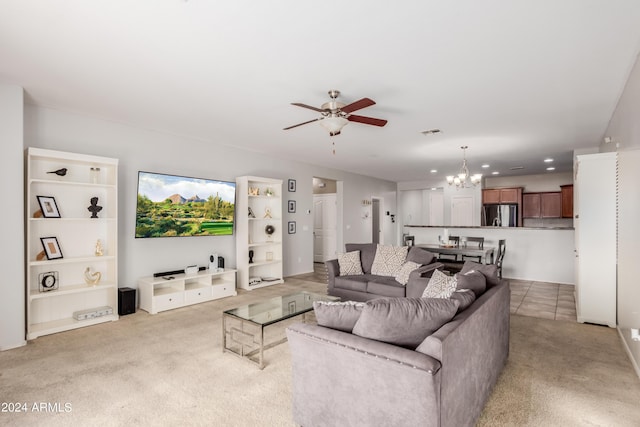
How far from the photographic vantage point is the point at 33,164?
12.6 ft

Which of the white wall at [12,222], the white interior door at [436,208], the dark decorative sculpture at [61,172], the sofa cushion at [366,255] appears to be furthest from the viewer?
the white interior door at [436,208]

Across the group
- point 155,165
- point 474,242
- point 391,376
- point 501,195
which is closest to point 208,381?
point 391,376

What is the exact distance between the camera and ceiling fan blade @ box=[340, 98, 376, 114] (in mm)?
2951

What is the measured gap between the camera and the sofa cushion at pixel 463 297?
213 cm

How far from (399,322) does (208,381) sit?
1759mm

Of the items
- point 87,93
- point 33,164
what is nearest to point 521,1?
point 87,93

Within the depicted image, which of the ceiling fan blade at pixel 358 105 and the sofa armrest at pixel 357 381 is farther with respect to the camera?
the ceiling fan blade at pixel 358 105

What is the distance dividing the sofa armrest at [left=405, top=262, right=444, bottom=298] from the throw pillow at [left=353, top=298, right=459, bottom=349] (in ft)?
6.65

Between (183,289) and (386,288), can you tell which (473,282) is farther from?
(183,289)

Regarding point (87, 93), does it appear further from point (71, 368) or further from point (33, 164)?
point (71, 368)

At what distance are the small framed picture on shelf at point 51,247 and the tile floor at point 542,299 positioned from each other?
4300mm

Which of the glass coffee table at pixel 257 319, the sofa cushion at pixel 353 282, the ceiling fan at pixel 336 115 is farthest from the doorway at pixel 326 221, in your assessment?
the ceiling fan at pixel 336 115

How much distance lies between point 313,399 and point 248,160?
508cm

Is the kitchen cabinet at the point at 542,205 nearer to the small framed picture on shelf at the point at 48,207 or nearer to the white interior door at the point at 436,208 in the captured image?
the white interior door at the point at 436,208
